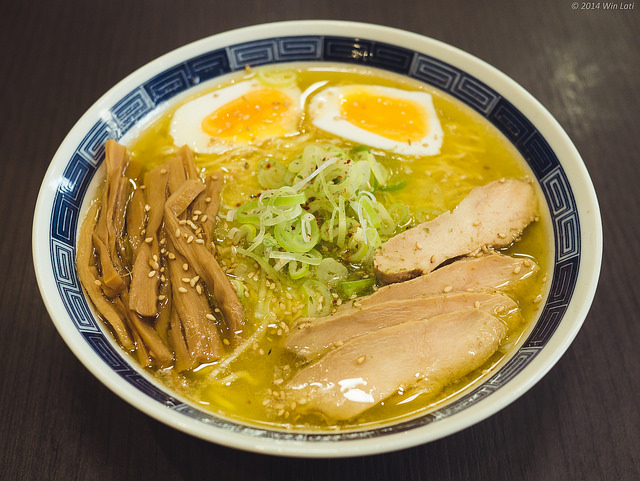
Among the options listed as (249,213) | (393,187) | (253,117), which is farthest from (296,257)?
(253,117)

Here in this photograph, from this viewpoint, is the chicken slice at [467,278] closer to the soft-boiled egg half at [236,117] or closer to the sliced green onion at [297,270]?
the sliced green onion at [297,270]

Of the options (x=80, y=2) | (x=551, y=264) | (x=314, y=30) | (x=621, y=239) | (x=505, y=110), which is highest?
(x=80, y=2)

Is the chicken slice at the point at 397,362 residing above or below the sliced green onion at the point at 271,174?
below

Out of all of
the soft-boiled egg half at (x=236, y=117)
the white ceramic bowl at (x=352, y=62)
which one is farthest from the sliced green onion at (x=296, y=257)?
the soft-boiled egg half at (x=236, y=117)

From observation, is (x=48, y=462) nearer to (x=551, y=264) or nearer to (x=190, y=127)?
(x=190, y=127)

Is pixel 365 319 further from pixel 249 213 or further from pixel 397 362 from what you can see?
pixel 249 213

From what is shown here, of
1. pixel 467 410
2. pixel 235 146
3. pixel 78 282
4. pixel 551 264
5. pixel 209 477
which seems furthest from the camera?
pixel 235 146

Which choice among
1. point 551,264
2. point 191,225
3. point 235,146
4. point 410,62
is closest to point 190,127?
point 235,146
